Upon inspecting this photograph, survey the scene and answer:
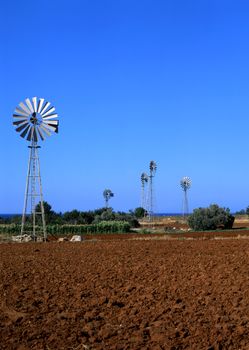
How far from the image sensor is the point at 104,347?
8.51 meters

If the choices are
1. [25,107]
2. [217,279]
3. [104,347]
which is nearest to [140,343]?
[104,347]

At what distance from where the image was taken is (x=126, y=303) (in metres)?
11.4

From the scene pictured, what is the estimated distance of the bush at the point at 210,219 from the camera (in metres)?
50.8

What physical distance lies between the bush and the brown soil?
1285 inches

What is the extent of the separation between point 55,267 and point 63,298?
4.80 metres

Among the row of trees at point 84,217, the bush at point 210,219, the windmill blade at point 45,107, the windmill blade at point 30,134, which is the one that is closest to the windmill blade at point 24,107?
the windmill blade at point 45,107

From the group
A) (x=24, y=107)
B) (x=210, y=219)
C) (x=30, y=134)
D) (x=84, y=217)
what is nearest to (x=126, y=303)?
(x=30, y=134)

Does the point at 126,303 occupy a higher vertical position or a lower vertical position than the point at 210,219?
lower

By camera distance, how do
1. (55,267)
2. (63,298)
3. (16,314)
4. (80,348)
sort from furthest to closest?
(55,267) → (63,298) → (16,314) → (80,348)

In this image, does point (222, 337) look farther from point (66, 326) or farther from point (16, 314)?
point (16, 314)

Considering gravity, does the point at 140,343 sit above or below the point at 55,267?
below

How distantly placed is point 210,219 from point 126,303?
40138mm

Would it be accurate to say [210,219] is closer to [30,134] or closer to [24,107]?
[30,134]

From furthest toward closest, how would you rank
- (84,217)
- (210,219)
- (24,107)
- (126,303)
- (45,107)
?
(84,217)
(210,219)
(45,107)
(24,107)
(126,303)
